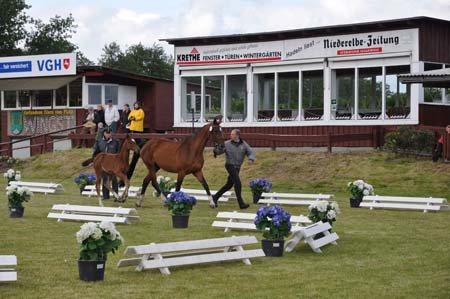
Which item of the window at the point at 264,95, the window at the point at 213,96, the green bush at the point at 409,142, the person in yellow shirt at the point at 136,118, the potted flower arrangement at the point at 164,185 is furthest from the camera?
the window at the point at 213,96

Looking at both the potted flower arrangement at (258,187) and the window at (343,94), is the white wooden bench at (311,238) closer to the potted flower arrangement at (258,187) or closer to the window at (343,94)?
the potted flower arrangement at (258,187)

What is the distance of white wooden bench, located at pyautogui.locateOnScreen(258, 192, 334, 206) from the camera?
22798 millimetres

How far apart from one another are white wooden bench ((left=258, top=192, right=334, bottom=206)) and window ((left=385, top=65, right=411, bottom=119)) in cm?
1160

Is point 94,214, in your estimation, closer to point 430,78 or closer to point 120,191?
point 120,191

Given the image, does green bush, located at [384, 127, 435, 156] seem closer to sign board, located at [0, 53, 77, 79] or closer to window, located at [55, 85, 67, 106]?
sign board, located at [0, 53, 77, 79]

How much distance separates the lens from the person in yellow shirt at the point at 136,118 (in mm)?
33094

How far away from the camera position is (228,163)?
21.9 meters

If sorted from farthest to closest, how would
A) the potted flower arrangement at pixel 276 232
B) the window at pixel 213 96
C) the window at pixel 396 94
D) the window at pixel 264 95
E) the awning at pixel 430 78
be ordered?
the window at pixel 213 96 < the window at pixel 264 95 < the window at pixel 396 94 < the awning at pixel 430 78 < the potted flower arrangement at pixel 276 232

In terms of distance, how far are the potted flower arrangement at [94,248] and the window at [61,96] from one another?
33.1 m

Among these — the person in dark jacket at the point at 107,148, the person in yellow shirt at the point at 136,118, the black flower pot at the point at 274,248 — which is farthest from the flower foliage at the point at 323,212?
the person in yellow shirt at the point at 136,118

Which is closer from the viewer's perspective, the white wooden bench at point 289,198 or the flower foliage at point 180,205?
the flower foliage at point 180,205

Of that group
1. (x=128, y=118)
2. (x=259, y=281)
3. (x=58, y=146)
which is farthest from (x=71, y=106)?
(x=259, y=281)

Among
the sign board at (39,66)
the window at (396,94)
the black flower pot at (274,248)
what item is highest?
the sign board at (39,66)

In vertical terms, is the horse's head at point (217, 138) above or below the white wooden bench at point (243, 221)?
above
